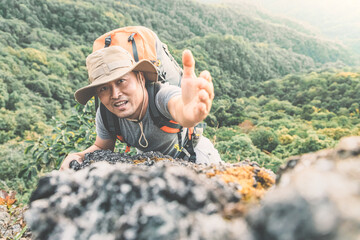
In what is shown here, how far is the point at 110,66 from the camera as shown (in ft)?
7.04

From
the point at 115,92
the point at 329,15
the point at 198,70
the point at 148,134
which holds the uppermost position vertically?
the point at 329,15

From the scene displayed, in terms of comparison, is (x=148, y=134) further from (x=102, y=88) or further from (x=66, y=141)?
(x=66, y=141)

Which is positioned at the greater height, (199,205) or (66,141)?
(199,205)

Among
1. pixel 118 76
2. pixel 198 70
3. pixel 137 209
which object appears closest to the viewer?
pixel 137 209

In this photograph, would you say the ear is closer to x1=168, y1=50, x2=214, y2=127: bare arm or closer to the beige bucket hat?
the beige bucket hat

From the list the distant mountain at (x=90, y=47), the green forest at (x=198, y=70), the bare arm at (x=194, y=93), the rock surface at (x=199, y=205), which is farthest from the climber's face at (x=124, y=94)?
the distant mountain at (x=90, y=47)

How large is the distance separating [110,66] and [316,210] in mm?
2073

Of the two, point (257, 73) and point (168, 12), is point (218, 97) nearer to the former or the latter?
point (257, 73)

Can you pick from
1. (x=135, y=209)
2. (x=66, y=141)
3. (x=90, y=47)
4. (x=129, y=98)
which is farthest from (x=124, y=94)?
(x=90, y=47)

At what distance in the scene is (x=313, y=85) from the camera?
23.0m

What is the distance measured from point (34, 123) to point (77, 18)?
2031cm

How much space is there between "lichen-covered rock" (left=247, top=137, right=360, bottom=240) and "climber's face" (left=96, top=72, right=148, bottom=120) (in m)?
1.86

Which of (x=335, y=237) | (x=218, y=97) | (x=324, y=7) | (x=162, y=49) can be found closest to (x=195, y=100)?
(x=335, y=237)

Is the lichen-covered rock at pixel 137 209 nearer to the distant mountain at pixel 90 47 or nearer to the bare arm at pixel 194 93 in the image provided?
the bare arm at pixel 194 93
